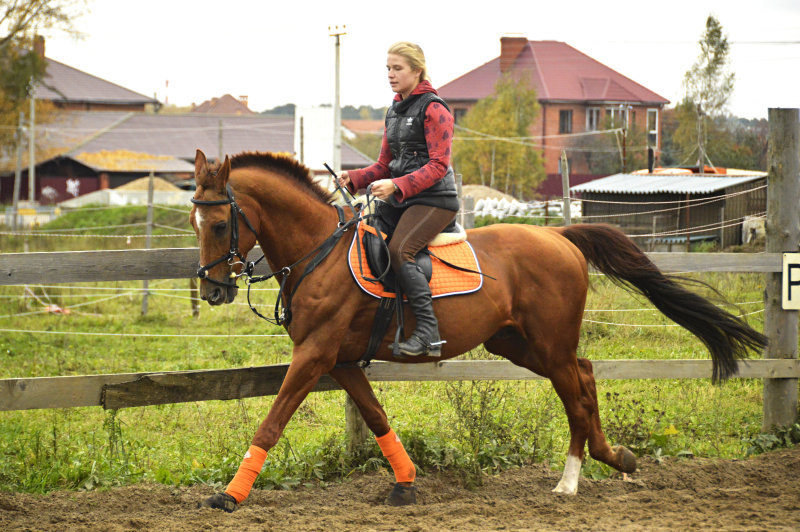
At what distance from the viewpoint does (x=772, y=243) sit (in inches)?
268

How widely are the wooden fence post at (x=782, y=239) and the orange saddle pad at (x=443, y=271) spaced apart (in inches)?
124

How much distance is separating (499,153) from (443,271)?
47.3m

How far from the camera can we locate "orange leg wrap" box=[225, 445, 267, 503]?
4.57 m

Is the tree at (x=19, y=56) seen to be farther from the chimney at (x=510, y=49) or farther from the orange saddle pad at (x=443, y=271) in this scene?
the chimney at (x=510, y=49)

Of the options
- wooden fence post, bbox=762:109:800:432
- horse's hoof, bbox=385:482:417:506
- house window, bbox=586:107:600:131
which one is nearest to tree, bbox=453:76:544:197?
house window, bbox=586:107:600:131

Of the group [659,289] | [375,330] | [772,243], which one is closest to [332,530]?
[375,330]

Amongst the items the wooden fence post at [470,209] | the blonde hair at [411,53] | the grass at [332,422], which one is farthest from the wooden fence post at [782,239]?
the wooden fence post at [470,209]

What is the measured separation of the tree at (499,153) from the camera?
50969 millimetres

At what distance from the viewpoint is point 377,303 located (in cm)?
498

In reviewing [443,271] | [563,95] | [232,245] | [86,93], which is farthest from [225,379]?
[86,93]

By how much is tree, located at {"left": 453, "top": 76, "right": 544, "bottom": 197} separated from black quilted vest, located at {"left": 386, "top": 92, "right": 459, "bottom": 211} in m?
44.7

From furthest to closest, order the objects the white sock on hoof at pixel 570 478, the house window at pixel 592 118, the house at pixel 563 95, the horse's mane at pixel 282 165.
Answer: the house window at pixel 592 118, the house at pixel 563 95, the white sock on hoof at pixel 570 478, the horse's mane at pixel 282 165

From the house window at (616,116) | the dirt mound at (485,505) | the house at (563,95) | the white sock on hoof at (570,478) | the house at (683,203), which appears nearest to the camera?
the dirt mound at (485,505)

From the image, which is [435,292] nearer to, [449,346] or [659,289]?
[449,346]
